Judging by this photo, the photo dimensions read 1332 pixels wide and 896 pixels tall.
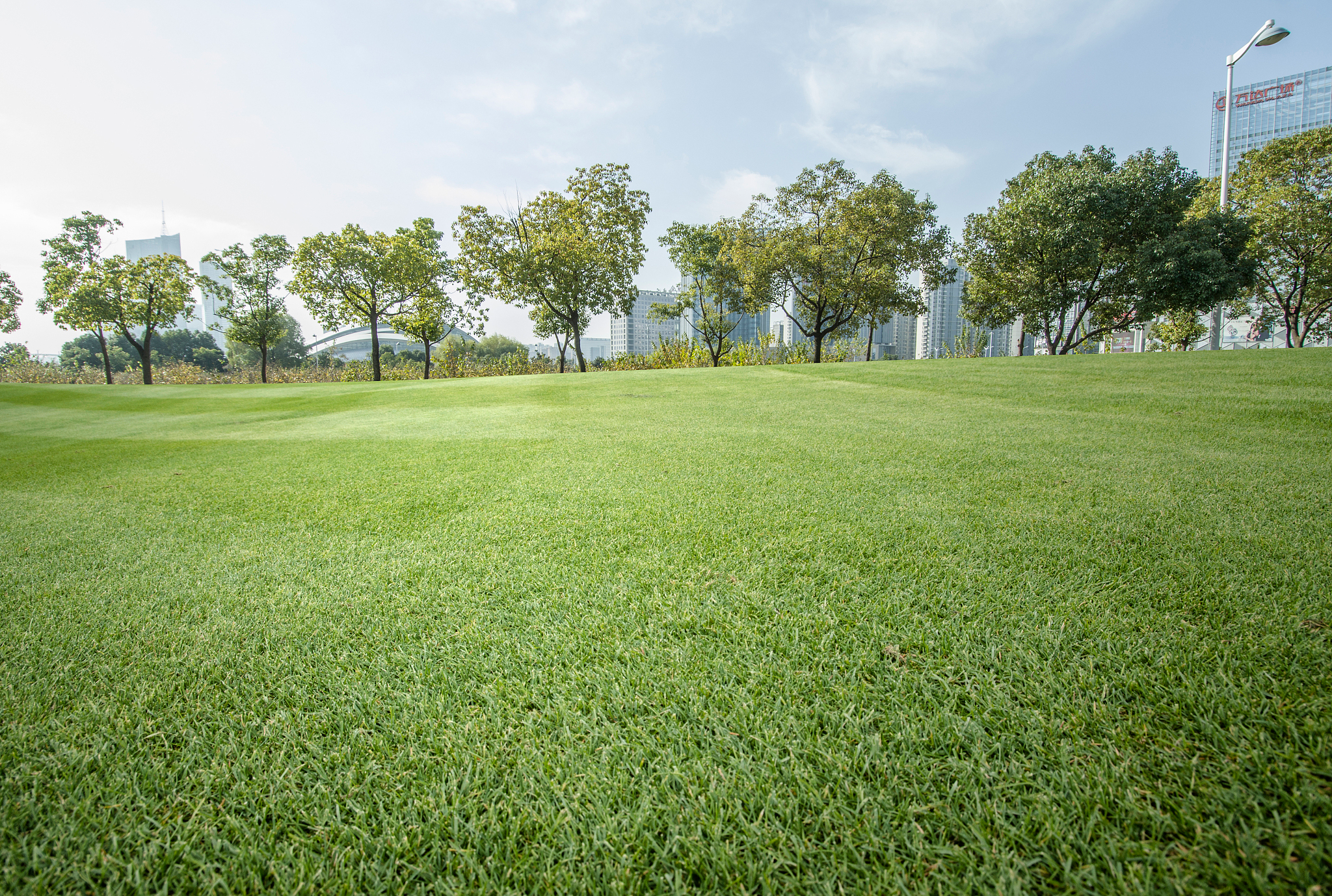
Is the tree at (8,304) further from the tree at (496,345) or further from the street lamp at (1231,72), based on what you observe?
the street lamp at (1231,72)

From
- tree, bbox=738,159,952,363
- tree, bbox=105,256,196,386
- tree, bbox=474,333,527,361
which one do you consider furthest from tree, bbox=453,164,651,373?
tree, bbox=474,333,527,361

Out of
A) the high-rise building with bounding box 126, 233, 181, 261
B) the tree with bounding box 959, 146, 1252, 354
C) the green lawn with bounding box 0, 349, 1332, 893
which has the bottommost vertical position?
the green lawn with bounding box 0, 349, 1332, 893

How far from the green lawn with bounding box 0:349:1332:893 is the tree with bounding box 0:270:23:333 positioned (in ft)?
144

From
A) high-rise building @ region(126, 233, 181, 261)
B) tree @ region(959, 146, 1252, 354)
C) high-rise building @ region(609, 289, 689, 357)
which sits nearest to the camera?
tree @ region(959, 146, 1252, 354)

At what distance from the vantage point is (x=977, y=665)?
113cm

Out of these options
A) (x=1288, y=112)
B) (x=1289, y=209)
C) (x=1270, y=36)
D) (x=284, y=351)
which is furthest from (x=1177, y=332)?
(x=284, y=351)

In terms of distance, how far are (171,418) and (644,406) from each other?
303 inches

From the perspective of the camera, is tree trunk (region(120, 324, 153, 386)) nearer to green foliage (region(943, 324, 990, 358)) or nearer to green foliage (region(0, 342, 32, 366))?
green foliage (region(0, 342, 32, 366))

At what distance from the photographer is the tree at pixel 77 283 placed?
23.5 meters

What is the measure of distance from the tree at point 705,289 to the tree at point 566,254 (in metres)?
5.78

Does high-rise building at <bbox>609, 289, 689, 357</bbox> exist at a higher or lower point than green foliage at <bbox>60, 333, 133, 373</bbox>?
higher

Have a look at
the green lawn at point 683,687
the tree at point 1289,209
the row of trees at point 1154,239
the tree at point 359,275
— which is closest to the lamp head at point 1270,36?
the row of trees at point 1154,239

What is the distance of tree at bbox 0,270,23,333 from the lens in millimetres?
27984

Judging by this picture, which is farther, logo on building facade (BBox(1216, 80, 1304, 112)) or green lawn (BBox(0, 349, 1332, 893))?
logo on building facade (BBox(1216, 80, 1304, 112))
